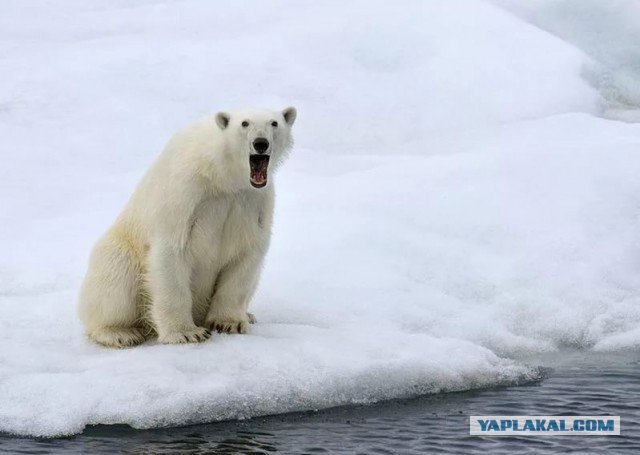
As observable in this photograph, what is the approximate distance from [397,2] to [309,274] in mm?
7408

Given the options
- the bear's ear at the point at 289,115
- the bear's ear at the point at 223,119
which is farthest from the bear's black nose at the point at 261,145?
the bear's ear at the point at 289,115

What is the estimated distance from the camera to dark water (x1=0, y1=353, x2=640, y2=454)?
19.0ft

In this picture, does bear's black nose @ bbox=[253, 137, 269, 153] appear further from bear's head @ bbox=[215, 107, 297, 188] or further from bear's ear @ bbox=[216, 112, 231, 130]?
bear's ear @ bbox=[216, 112, 231, 130]

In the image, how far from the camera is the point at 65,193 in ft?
35.3

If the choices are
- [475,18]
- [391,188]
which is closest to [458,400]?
[391,188]

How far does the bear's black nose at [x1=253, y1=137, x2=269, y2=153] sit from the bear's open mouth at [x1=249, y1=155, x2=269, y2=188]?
0.13 metres

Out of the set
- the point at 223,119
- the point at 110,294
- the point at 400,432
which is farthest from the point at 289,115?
the point at 400,432

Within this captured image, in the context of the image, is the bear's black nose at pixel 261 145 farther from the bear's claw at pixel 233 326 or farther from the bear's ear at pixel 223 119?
the bear's claw at pixel 233 326

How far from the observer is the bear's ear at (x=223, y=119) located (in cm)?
673

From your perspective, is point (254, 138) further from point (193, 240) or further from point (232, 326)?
point (232, 326)

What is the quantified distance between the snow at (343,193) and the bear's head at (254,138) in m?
1.17

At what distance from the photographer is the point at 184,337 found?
7.06 metres

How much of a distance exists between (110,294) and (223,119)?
1498 mm

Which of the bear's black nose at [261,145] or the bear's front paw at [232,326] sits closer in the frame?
the bear's black nose at [261,145]
